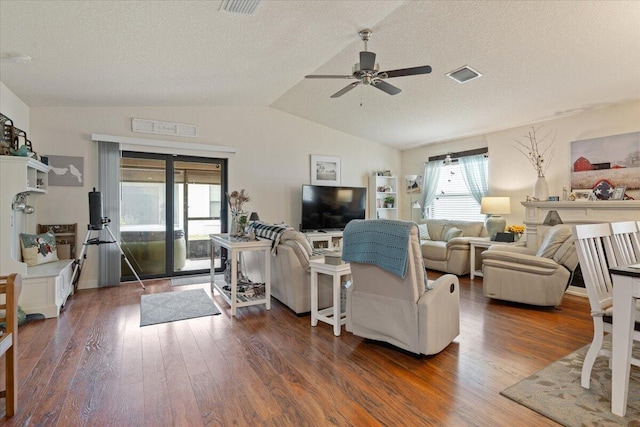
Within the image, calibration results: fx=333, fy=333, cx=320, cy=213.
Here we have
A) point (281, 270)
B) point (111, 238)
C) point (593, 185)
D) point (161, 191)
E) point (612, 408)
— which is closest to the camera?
point (612, 408)

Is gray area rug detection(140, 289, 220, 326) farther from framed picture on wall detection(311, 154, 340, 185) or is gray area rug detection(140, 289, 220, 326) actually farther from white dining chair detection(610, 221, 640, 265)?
white dining chair detection(610, 221, 640, 265)

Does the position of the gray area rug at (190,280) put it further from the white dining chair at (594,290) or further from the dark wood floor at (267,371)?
the white dining chair at (594,290)

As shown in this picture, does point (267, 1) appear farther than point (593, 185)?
No

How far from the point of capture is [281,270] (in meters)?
3.62

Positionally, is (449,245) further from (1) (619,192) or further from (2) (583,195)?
(1) (619,192)

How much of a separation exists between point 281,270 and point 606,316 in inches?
106

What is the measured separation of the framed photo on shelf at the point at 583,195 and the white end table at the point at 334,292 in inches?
143

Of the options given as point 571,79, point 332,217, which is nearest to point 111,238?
point 332,217

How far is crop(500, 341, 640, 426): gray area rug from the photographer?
1792 mm

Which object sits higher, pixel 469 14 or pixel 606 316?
pixel 469 14

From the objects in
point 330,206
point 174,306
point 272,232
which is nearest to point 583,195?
point 330,206

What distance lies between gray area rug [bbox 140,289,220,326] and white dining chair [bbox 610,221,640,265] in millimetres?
3549

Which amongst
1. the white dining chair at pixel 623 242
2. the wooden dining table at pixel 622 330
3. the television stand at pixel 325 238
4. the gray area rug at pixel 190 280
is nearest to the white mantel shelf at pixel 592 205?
the white dining chair at pixel 623 242

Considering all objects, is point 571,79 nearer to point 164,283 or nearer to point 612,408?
point 612,408
